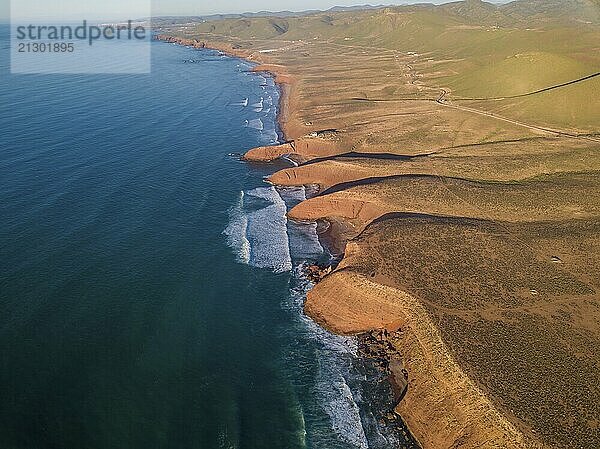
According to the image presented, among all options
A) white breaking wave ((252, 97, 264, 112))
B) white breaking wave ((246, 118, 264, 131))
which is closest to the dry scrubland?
white breaking wave ((246, 118, 264, 131))

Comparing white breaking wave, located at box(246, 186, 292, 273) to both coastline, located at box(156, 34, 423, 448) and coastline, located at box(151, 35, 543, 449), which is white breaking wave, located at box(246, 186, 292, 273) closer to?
coastline, located at box(156, 34, 423, 448)

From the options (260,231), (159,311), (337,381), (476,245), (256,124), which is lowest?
(337,381)

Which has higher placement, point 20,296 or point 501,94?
point 501,94

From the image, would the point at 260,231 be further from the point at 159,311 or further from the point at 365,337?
the point at 365,337

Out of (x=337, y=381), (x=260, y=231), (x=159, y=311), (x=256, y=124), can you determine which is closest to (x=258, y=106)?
(x=256, y=124)

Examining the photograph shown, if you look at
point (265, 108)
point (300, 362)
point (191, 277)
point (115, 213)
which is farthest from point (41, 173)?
point (265, 108)

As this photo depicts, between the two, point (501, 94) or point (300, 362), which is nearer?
point (300, 362)

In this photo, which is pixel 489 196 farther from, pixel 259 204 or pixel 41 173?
pixel 41 173
